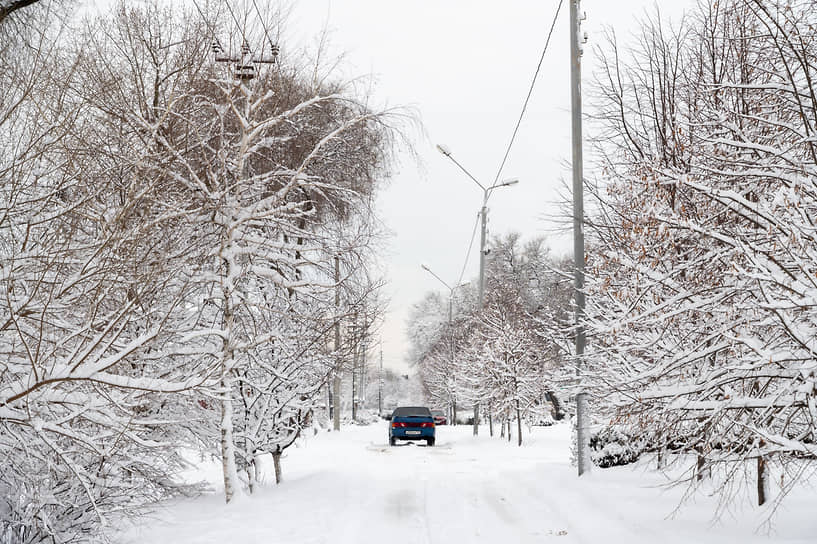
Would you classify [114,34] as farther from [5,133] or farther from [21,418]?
[21,418]

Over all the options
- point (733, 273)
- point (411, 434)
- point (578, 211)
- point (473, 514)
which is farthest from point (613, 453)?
point (411, 434)

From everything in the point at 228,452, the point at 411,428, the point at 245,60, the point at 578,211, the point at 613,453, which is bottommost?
the point at 411,428

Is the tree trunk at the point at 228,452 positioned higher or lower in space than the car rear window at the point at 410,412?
higher

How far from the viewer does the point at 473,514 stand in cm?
902

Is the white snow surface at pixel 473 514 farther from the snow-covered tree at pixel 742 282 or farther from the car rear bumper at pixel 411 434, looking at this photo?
the car rear bumper at pixel 411 434

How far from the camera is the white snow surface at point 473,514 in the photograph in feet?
23.5

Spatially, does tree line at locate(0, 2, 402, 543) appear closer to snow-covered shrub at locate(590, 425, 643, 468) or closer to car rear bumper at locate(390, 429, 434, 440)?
snow-covered shrub at locate(590, 425, 643, 468)

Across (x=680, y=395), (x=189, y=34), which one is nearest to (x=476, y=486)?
(x=680, y=395)

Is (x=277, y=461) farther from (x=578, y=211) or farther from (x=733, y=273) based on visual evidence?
(x=733, y=273)

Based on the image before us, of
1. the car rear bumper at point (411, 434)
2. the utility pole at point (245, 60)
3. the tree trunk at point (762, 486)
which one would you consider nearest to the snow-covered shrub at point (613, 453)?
the tree trunk at point (762, 486)

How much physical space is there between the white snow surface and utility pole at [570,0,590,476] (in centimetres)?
74

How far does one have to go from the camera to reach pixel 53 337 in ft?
18.5

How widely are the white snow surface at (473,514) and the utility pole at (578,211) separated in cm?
74

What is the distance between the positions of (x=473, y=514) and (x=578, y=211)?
5.36 m
